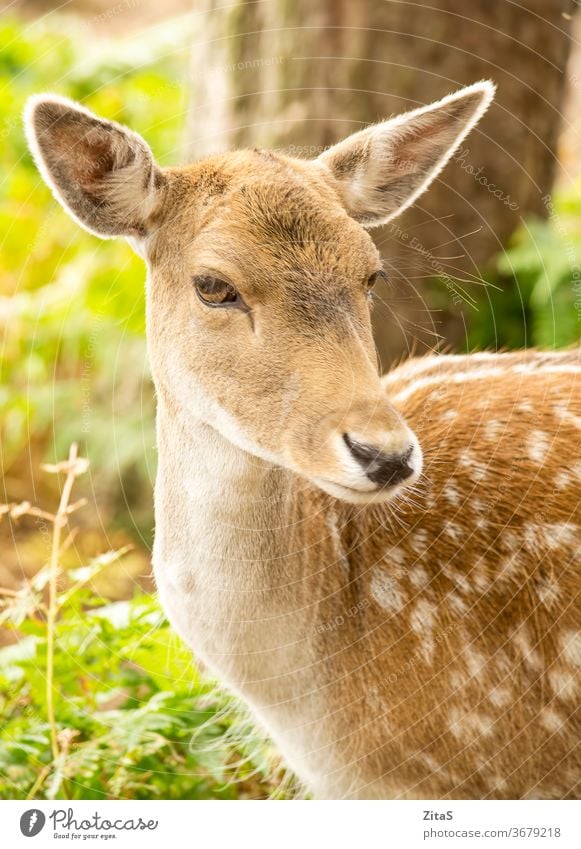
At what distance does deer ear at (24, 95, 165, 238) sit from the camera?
2732 mm

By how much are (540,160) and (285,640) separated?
322cm

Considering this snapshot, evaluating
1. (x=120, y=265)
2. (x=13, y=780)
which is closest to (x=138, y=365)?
(x=120, y=265)

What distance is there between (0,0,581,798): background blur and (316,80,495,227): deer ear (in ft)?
3.69

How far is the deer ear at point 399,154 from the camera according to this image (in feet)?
10.1

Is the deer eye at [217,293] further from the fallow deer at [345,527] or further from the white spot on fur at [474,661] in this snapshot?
the white spot on fur at [474,661]

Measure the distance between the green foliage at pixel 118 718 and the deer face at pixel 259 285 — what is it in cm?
112

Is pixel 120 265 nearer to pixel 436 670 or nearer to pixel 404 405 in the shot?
pixel 404 405

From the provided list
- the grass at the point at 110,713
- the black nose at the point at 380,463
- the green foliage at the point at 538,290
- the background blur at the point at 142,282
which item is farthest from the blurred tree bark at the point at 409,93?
the black nose at the point at 380,463

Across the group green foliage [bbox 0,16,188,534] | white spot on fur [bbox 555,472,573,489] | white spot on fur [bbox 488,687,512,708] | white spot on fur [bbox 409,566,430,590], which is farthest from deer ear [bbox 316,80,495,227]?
Result: green foliage [bbox 0,16,188,534]

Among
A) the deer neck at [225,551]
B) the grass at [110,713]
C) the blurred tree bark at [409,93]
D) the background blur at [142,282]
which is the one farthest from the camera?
the blurred tree bark at [409,93]

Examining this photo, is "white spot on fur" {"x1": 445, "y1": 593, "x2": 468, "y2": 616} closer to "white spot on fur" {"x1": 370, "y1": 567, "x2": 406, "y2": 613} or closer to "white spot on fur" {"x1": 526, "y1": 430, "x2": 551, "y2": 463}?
"white spot on fur" {"x1": 370, "y1": 567, "x2": 406, "y2": 613}

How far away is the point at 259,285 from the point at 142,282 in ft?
9.63

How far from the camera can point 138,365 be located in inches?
229

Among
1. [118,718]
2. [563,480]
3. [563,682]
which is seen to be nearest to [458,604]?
[563,682]
